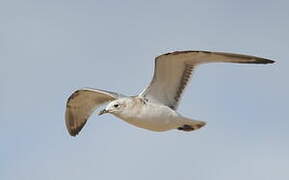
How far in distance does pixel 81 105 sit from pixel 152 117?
114 inches

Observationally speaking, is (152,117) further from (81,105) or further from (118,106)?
(81,105)

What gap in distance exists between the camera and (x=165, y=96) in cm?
1644

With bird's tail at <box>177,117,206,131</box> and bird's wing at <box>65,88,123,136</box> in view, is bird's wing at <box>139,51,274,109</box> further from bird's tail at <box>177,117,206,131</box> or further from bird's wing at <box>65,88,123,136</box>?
bird's wing at <box>65,88,123,136</box>

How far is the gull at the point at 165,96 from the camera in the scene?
15.5 meters

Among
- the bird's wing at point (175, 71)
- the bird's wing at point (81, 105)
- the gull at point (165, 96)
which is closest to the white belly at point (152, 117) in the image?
the gull at point (165, 96)

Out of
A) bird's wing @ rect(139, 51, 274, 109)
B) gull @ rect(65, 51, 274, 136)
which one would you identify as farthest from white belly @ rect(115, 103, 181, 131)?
bird's wing @ rect(139, 51, 274, 109)

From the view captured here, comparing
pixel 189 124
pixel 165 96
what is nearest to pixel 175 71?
pixel 165 96

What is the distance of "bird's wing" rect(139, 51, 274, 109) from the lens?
1552 centimetres

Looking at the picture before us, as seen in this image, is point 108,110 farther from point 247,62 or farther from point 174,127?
point 247,62

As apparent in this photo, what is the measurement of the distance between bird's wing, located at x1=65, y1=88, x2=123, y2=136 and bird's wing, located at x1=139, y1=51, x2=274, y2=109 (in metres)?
0.87

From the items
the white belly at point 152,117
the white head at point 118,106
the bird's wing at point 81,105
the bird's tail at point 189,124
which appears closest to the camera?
the white belly at point 152,117

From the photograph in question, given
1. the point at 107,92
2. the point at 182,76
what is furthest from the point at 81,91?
the point at 182,76

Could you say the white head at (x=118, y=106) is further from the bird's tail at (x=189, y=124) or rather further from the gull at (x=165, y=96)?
the bird's tail at (x=189, y=124)

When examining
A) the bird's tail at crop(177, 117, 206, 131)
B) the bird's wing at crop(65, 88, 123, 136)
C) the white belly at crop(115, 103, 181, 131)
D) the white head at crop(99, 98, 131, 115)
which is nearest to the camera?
the white belly at crop(115, 103, 181, 131)
